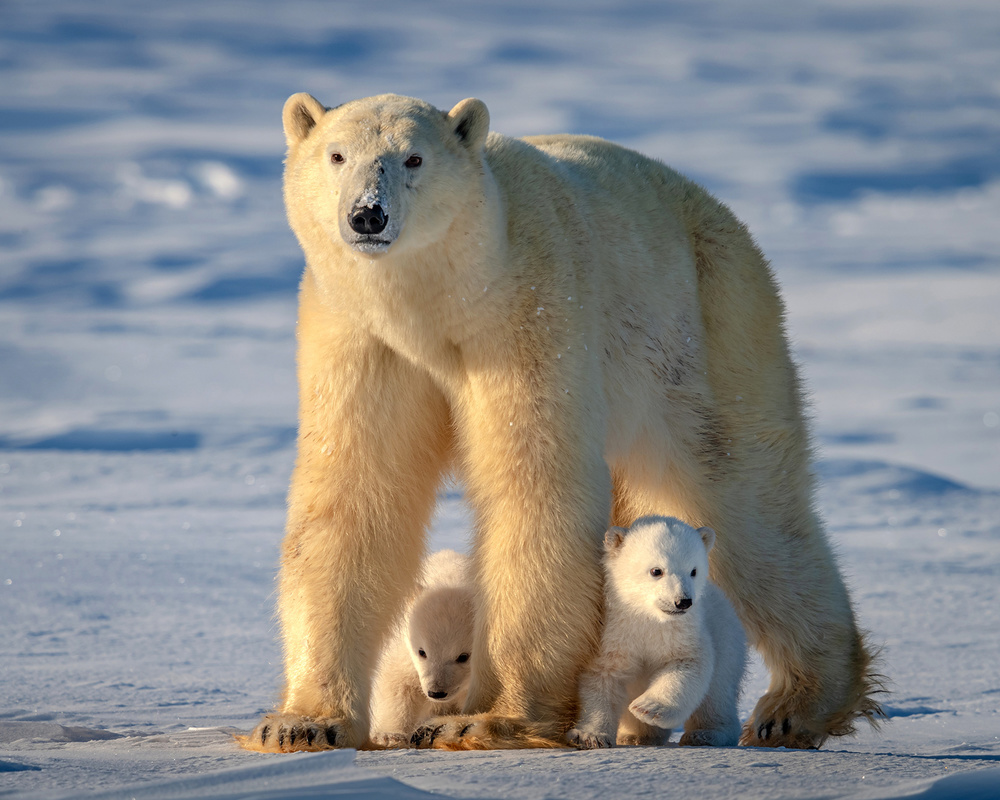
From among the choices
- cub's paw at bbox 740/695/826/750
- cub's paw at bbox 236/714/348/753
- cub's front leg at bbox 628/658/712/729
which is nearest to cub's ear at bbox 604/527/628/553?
cub's front leg at bbox 628/658/712/729

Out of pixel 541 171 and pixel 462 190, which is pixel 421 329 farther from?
pixel 541 171

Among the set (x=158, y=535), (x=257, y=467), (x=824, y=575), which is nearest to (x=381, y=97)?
(x=824, y=575)

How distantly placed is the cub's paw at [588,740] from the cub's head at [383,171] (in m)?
1.53

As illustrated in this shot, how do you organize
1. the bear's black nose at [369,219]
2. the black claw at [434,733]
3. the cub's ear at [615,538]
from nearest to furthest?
1. the bear's black nose at [369,219]
2. the black claw at [434,733]
3. the cub's ear at [615,538]

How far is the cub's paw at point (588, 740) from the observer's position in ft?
12.0

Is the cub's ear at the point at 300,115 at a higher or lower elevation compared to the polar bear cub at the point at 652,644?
higher

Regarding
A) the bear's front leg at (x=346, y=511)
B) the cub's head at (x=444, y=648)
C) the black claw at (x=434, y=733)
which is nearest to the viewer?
the black claw at (x=434, y=733)

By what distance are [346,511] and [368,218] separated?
3.64 ft

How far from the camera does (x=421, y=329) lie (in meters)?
3.82

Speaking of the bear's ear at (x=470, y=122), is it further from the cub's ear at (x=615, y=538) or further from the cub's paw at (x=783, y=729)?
the cub's paw at (x=783, y=729)

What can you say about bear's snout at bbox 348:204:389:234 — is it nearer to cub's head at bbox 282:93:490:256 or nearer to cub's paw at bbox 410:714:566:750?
cub's head at bbox 282:93:490:256

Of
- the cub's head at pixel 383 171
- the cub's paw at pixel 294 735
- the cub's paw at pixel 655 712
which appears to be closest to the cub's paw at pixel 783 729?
the cub's paw at pixel 655 712

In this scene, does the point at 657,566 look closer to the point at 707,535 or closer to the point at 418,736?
the point at 707,535

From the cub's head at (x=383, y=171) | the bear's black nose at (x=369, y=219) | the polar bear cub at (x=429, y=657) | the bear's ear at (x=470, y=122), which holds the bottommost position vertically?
the polar bear cub at (x=429, y=657)
